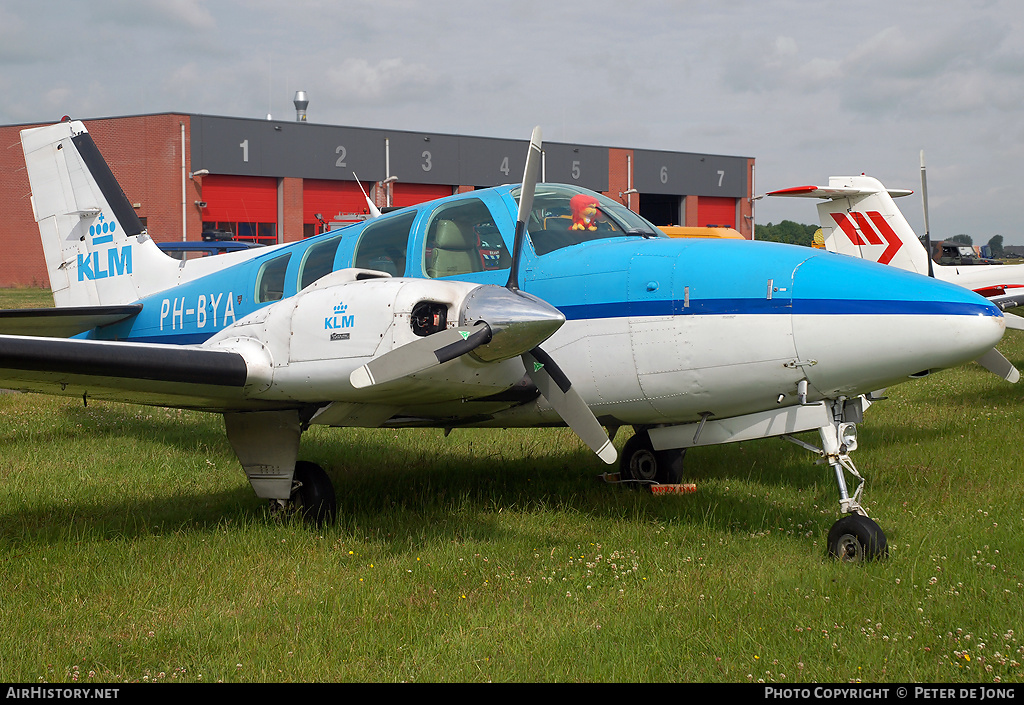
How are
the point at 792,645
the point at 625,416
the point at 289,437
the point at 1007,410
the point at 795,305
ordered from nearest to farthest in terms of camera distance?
the point at 792,645
the point at 795,305
the point at 625,416
the point at 289,437
the point at 1007,410

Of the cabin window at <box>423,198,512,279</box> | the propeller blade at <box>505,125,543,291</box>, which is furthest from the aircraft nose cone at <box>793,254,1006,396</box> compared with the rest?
the cabin window at <box>423,198,512,279</box>

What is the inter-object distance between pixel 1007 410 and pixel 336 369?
10.5 m

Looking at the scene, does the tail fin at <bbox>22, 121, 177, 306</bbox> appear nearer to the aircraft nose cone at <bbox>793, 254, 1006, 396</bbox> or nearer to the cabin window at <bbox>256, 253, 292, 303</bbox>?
the cabin window at <bbox>256, 253, 292, 303</bbox>

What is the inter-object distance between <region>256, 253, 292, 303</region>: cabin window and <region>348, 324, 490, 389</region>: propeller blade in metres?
2.61

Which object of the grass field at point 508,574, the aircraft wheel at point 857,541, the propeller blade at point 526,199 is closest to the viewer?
the grass field at point 508,574

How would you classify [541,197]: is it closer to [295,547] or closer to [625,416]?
[625,416]

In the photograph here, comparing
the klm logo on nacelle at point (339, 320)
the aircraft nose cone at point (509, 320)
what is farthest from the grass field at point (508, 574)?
the klm logo on nacelle at point (339, 320)

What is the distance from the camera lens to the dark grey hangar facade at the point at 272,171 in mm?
45375

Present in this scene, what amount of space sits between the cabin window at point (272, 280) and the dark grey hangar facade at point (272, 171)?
35275 millimetres

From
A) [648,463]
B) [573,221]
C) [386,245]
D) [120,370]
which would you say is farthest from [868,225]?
[120,370]

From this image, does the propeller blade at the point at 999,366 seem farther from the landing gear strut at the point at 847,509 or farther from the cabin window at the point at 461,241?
the cabin window at the point at 461,241

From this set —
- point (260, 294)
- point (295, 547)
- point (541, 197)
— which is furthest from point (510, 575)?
point (260, 294)

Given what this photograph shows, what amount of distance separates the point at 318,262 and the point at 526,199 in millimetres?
2277

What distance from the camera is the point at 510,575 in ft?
18.6
